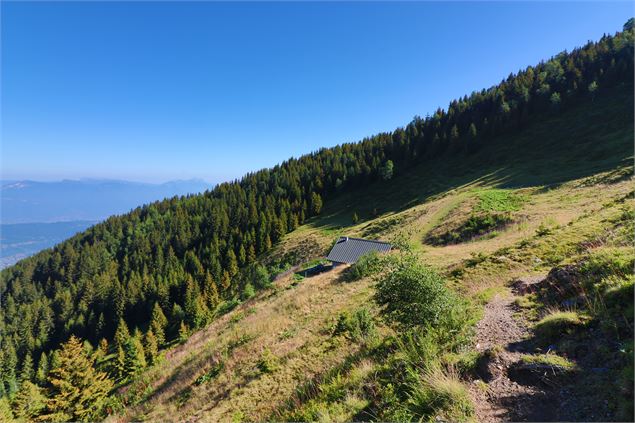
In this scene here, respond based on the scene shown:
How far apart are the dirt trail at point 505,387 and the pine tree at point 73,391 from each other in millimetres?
28631

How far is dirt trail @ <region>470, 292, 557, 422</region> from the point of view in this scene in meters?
5.48

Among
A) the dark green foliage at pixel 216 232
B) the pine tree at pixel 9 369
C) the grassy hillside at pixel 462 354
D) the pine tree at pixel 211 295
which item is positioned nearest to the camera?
the grassy hillside at pixel 462 354

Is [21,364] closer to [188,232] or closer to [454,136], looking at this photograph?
[188,232]

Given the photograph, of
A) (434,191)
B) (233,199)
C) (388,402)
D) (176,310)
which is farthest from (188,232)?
(388,402)

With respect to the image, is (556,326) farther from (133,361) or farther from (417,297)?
(133,361)

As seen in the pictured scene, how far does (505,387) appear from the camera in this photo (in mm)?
6129

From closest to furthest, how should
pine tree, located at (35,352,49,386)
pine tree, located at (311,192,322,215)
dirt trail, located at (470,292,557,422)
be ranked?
dirt trail, located at (470,292,557,422), pine tree, located at (35,352,49,386), pine tree, located at (311,192,322,215)

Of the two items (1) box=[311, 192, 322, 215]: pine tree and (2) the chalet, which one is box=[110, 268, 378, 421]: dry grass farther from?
(1) box=[311, 192, 322, 215]: pine tree

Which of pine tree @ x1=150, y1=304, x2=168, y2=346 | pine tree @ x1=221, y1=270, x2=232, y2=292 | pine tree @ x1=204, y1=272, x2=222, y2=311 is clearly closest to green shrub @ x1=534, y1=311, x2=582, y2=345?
pine tree @ x1=204, y1=272, x2=222, y2=311

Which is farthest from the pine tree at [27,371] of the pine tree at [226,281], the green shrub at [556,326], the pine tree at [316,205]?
the green shrub at [556,326]

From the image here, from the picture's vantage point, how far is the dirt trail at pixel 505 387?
5484 mm

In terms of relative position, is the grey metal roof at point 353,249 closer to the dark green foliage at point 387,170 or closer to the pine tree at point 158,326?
the pine tree at point 158,326

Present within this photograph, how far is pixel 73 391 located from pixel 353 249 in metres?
31.5

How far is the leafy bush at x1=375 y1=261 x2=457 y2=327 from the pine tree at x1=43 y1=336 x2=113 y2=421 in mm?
26650
